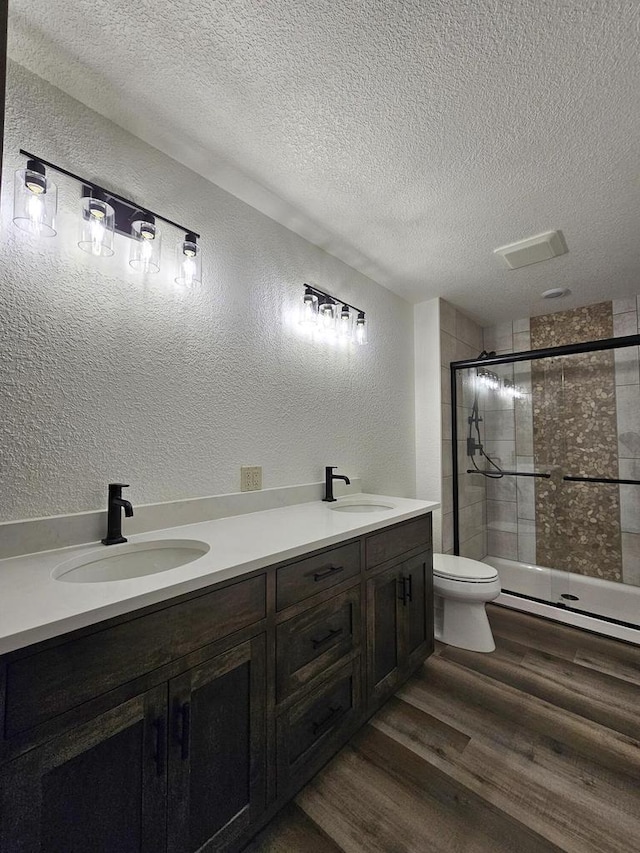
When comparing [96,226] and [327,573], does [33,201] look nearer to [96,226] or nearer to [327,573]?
[96,226]

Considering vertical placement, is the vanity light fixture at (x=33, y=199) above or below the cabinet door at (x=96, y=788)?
above

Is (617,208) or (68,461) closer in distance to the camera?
(68,461)

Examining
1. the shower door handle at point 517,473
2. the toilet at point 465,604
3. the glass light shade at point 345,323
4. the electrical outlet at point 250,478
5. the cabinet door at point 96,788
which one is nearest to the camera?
the cabinet door at point 96,788

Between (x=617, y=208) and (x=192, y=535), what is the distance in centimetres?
246

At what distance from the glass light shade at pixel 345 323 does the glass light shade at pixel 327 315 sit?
89mm

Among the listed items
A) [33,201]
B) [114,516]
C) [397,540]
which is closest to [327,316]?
[397,540]

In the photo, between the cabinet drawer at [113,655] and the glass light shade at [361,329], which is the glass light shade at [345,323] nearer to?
the glass light shade at [361,329]

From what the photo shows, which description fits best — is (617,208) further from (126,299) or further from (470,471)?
(126,299)

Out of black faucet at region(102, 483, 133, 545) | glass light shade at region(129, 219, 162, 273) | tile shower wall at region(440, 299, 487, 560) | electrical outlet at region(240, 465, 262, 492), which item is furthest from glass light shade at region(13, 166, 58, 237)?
tile shower wall at region(440, 299, 487, 560)

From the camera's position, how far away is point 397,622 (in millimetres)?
1755

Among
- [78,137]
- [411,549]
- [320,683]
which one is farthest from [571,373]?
[78,137]

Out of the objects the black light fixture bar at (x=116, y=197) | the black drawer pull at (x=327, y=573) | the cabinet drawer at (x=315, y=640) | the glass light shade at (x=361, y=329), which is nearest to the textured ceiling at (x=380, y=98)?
the black light fixture bar at (x=116, y=197)

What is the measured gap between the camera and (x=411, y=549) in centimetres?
187

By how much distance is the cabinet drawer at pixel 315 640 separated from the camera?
47.4 inches
